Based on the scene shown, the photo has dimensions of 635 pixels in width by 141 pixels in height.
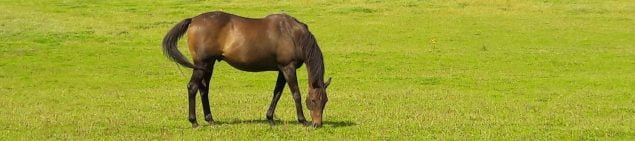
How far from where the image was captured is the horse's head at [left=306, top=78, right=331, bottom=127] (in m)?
13.8

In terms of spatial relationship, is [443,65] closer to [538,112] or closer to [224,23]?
[538,112]

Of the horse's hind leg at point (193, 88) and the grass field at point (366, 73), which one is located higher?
the horse's hind leg at point (193, 88)

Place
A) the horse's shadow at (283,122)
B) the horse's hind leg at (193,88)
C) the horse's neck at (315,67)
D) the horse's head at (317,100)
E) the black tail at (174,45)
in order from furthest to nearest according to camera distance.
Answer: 1. the horse's shadow at (283,122)
2. the horse's hind leg at (193,88)
3. the black tail at (174,45)
4. the horse's head at (317,100)
5. the horse's neck at (315,67)

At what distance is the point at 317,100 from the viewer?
13820mm

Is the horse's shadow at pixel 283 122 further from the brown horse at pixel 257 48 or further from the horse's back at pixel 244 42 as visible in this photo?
the horse's back at pixel 244 42

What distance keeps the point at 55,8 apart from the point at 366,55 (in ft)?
70.2

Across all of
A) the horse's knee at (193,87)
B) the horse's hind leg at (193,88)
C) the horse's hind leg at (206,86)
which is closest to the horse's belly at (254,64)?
the horse's hind leg at (206,86)

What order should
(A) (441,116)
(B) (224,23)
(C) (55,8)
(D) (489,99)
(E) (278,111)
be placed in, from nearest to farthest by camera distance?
(B) (224,23) → (A) (441,116) → (E) (278,111) → (D) (489,99) → (C) (55,8)

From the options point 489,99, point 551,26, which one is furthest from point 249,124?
point 551,26

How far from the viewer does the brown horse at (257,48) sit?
45.3 ft

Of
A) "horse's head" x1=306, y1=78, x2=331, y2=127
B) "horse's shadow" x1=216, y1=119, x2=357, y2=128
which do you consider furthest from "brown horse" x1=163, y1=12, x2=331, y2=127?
"horse's shadow" x1=216, y1=119, x2=357, y2=128

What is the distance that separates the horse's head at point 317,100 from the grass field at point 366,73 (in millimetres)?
304

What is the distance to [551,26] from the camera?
40.4m

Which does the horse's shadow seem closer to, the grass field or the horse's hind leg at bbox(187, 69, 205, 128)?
the grass field
